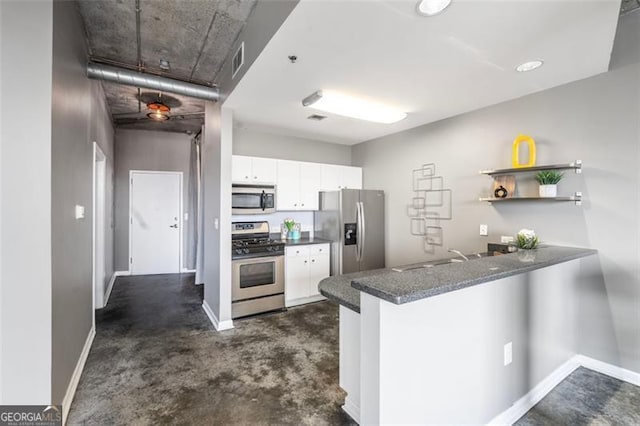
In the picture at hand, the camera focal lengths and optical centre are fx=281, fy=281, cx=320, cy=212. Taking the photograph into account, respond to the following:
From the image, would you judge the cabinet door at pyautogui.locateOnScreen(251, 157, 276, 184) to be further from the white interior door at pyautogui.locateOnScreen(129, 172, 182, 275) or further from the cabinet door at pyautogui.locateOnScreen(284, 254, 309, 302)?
the white interior door at pyautogui.locateOnScreen(129, 172, 182, 275)

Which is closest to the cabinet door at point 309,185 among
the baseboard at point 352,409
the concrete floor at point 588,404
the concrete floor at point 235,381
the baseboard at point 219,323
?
the concrete floor at point 235,381

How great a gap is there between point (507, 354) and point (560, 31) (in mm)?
2168

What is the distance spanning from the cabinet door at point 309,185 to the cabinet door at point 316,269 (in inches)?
31.8

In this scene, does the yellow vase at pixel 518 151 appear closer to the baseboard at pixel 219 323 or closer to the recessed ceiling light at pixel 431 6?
the recessed ceiling light at pixel 431 6

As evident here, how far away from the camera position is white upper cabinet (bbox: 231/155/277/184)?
3.83 m

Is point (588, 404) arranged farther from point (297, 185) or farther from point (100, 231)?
point (100, 231)

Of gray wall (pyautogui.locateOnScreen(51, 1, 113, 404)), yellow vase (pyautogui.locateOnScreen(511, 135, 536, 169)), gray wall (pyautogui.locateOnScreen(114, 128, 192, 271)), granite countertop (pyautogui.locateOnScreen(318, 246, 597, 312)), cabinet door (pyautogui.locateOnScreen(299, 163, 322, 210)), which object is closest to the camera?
granite countertop (pyautogui.locateOnScreen(318, 246, 597, 312))

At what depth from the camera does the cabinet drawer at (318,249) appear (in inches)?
164

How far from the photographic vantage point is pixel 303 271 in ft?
13.4

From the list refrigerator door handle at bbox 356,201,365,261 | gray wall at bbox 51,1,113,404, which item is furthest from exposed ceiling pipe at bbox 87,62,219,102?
refrigerator door handle at bbox 356,201,365,261

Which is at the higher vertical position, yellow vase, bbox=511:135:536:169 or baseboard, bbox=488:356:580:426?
yellow vase, bbox=511:135:536:169

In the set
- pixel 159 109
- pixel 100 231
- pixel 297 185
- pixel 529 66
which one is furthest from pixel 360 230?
pixel 100 231

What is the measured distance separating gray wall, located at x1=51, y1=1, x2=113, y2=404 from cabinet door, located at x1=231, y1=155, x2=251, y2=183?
1.53 metres

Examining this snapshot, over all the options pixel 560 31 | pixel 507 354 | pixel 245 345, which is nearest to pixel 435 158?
pixel 560 31
